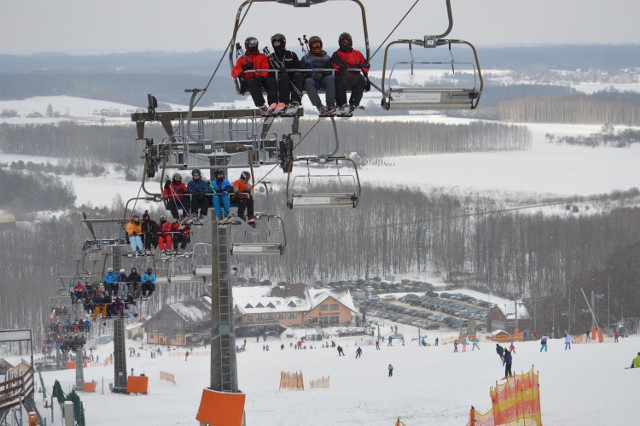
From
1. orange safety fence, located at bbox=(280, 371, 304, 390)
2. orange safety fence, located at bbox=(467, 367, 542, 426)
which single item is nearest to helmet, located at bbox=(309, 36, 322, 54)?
orange safety fence, located at bbox=(467, 367, 542, 426)

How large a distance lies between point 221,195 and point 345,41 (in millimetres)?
3842

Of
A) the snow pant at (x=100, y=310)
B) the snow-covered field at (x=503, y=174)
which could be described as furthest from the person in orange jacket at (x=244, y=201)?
the snow-covered field at (x=503, y=174)

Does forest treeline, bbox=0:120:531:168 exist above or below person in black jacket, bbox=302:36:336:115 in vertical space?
below

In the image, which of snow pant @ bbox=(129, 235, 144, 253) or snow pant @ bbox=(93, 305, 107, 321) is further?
snow pant @ bbox=(93, 305, 107, 321)

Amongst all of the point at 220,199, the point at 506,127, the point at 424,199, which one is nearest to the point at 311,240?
the point at 424,199

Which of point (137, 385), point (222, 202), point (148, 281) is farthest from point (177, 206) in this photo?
point (137, 385)

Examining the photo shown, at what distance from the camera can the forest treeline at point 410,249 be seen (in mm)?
72625

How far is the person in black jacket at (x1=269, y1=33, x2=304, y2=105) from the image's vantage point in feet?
37.8

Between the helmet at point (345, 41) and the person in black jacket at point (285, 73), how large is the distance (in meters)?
0.42

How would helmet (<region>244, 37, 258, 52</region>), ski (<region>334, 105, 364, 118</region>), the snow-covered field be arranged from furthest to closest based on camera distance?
the snow-covered field
helmet (<region>244, 37, 258, 52</region>)
ski (<region>334, 105, 364, 118</region>)

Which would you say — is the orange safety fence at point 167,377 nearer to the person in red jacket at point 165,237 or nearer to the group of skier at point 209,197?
the person in red jacket at point 165,237

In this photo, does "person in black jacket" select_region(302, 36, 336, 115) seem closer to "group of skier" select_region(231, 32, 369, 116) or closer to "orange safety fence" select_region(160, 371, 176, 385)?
"group of skier" select_region(231, 32, 369, 116)

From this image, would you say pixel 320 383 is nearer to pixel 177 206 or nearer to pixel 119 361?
pixel 119 361

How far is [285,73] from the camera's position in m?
11.5
